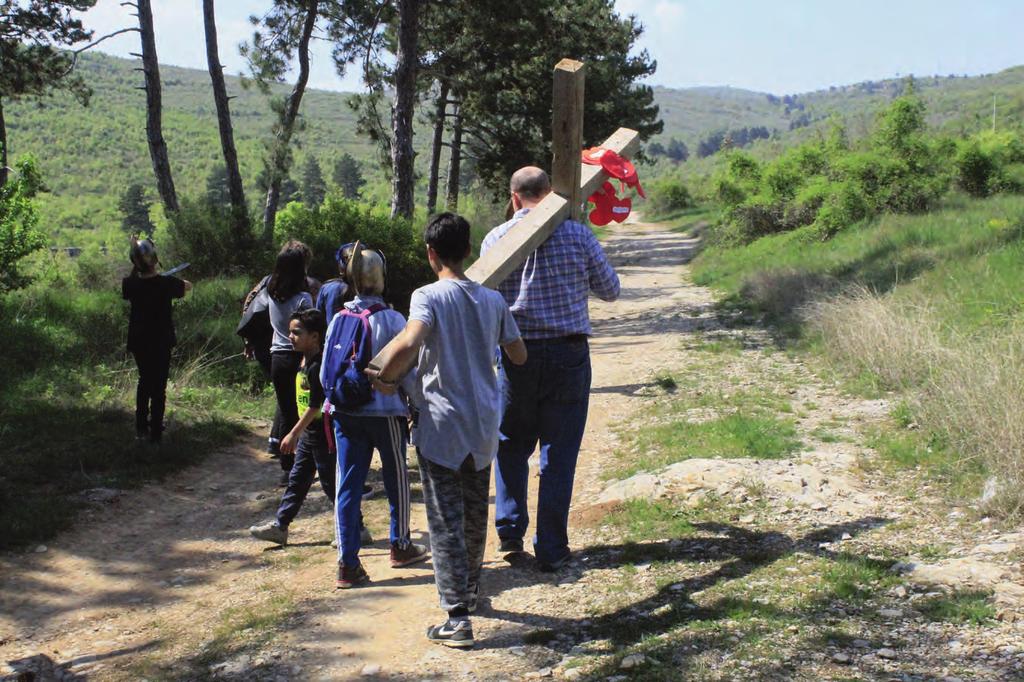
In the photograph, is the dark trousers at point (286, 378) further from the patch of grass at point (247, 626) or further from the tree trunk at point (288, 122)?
the tree trunk at point (288, 122)

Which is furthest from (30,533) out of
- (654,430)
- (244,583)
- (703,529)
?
(654,430)

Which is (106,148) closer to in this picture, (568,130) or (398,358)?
(568,130)

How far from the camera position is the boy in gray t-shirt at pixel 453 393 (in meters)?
4.04

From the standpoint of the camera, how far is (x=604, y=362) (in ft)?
39.9

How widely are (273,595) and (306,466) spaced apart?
86 cm

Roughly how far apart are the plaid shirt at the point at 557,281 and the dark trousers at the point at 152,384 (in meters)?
4.05

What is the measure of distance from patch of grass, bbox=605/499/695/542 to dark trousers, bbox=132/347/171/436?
413 centimetres

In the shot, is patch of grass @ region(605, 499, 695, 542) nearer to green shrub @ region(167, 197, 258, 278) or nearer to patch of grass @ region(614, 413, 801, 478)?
patch of grass @ region(614, 413, 801, 478)

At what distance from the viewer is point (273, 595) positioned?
16.8ft

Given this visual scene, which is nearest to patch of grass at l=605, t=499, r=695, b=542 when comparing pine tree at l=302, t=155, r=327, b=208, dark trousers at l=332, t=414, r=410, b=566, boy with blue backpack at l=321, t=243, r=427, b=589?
boy with blue backpack at l=321, t=243, r=427, b=589

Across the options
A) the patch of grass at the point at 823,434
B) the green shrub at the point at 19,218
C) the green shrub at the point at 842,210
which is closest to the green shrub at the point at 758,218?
the green shrub at the point at 842,210

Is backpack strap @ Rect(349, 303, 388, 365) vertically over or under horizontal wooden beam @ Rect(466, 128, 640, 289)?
under

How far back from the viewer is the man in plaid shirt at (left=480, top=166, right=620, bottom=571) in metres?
4.74

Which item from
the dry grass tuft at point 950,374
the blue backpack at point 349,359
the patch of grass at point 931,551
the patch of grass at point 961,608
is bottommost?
the patch of grass at point 931,551
